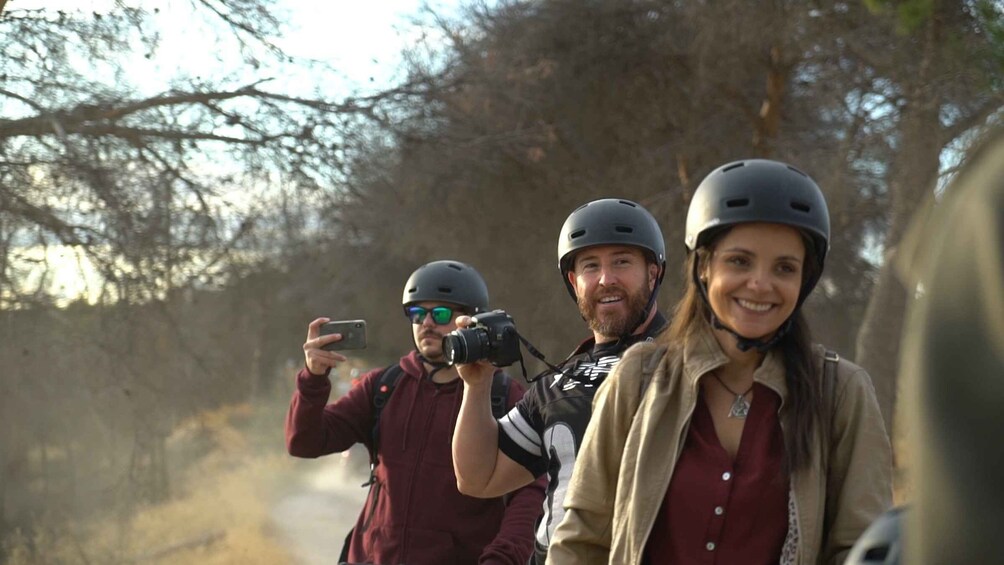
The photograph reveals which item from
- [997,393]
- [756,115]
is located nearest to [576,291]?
[997,393]

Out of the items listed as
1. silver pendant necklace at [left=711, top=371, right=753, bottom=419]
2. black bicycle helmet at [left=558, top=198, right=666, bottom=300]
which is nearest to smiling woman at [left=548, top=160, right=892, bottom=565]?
silver pendant necklace at [left=711, top=371, right=753, bottom=419]

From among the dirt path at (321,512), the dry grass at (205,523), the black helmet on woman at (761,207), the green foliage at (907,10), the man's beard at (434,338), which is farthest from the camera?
the dirt path at (321,512)

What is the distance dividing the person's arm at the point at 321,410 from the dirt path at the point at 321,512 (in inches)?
431

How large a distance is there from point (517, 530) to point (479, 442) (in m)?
1.31

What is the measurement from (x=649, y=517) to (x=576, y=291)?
6.29ft

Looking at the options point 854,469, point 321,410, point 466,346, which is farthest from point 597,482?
point 321,410

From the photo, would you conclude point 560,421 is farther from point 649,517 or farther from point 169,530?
point 169,530

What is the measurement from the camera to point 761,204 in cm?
282

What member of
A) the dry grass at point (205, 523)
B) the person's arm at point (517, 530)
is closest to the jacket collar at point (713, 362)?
the person's arm at point (517, 530)

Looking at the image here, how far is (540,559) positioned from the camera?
3771mm

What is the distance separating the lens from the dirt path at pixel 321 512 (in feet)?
57.5

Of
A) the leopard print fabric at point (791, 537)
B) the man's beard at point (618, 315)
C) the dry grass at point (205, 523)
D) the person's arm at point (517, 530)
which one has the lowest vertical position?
the dry grass at point (205, 523)

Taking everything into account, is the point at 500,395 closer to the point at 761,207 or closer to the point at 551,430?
the point at 551,430

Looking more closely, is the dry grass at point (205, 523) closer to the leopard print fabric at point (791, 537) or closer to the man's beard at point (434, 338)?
the man's beard at point (434, 338)
